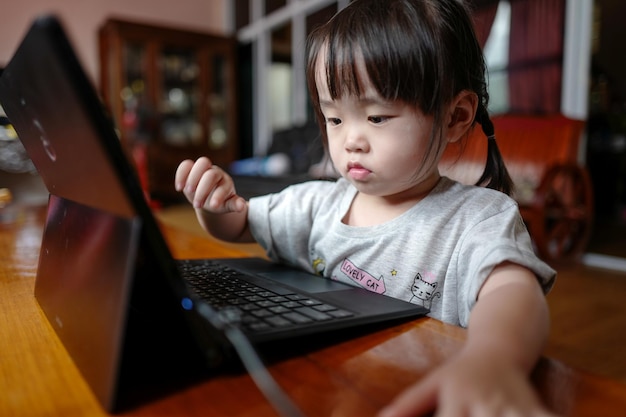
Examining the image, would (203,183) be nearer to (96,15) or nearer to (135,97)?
(135,97)

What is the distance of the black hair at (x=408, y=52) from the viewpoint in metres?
0.55

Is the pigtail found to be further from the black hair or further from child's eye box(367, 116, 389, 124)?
child's eye box(367, 116, 389, 124)

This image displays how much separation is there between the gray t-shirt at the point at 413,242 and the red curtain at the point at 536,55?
246 cm

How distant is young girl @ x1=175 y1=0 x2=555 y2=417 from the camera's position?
500 millimetres

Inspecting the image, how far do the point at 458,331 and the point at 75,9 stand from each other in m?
5.13

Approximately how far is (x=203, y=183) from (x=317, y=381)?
36 centimetres

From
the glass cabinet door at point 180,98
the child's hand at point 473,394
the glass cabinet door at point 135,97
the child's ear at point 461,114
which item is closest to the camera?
the child's hand at point 473,394

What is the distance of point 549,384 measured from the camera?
32 centimetres

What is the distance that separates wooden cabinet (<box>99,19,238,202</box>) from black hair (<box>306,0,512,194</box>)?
378cm

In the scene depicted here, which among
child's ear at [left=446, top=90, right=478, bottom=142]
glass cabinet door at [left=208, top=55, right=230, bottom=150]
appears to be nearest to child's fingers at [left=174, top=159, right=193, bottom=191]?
child's ear at [left=446, top=90, right=478, bottom=142]

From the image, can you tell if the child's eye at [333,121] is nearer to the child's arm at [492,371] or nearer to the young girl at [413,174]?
the young girl at [413,174]

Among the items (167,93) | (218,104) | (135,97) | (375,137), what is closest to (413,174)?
(375,137)

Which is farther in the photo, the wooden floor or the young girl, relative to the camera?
the wooden floor

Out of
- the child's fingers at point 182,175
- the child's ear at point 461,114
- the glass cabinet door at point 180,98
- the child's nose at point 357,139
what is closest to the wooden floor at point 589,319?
the child's ear at point 461,114
